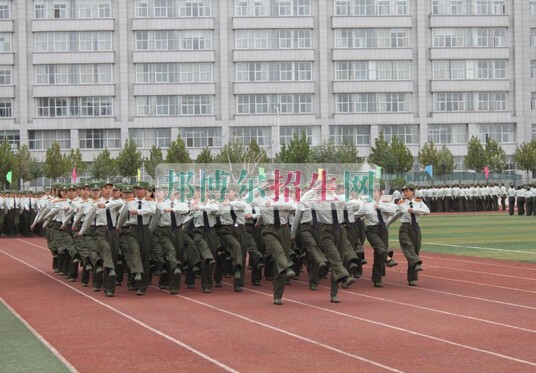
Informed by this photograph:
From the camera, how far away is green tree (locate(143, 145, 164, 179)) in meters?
78.4

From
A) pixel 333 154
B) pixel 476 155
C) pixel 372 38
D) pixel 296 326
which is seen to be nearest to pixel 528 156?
pixel 476 155

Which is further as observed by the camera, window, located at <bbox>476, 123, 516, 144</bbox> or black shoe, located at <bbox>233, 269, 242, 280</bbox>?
window, located at <bbox>476, 123, 516, 144</bbox>

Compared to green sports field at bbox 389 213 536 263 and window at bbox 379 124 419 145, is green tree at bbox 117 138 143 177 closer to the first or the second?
window at bbox 379 124 419 145

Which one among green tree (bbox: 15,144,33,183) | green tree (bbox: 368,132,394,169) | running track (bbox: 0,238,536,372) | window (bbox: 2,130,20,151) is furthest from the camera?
window (bbox: 2,130,20,151)

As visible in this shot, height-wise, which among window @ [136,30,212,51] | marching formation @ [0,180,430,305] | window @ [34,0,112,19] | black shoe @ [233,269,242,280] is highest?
window @ [34,0,112,19]

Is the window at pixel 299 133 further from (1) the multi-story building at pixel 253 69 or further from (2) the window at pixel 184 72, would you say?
(2) the window at pixel 184 72

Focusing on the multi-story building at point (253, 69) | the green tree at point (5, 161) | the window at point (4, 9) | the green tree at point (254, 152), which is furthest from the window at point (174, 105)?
the green tree at point (5, 161)

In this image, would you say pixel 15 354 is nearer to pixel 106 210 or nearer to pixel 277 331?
pixel 277 331

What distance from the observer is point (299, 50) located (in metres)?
85.5

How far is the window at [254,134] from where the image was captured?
86000mm

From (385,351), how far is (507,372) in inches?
68.1

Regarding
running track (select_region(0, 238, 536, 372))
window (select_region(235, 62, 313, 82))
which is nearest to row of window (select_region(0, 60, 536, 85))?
window (select_region(235, 62, 313, 82))

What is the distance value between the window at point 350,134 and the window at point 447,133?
5.44 meters

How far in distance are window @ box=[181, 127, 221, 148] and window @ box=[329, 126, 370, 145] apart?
9.51 meters
